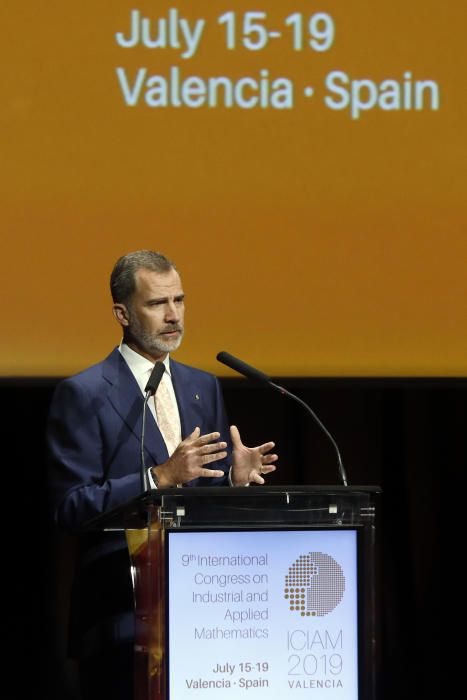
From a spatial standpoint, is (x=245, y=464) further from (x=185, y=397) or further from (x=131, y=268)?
(x=131, y=268)

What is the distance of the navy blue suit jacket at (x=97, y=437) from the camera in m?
3.18

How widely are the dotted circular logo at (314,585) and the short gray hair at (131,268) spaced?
3.53 feet

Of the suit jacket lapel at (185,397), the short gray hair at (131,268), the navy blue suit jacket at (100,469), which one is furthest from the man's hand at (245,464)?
the short gray hair at (131,268)

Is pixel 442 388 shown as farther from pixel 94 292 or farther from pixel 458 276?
pixel 94 292

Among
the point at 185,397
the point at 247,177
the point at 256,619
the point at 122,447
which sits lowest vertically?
the point at 256,619

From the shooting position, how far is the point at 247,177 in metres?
4.59

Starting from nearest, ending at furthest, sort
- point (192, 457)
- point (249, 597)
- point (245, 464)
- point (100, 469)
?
point (249, 597), point (192, 457), point (245, 464), point (100, 469)

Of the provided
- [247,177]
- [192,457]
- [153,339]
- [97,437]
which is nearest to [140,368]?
[153,339]

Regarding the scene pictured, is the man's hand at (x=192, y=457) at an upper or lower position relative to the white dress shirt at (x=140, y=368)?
lower

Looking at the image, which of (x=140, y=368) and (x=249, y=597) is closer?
(x=249, y=597)

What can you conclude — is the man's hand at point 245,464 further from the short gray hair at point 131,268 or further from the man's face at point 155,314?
the short gray hair at point 131,268

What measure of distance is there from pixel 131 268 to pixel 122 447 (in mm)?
501

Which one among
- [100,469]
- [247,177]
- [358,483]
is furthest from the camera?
[358,483]

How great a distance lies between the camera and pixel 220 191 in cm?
458
